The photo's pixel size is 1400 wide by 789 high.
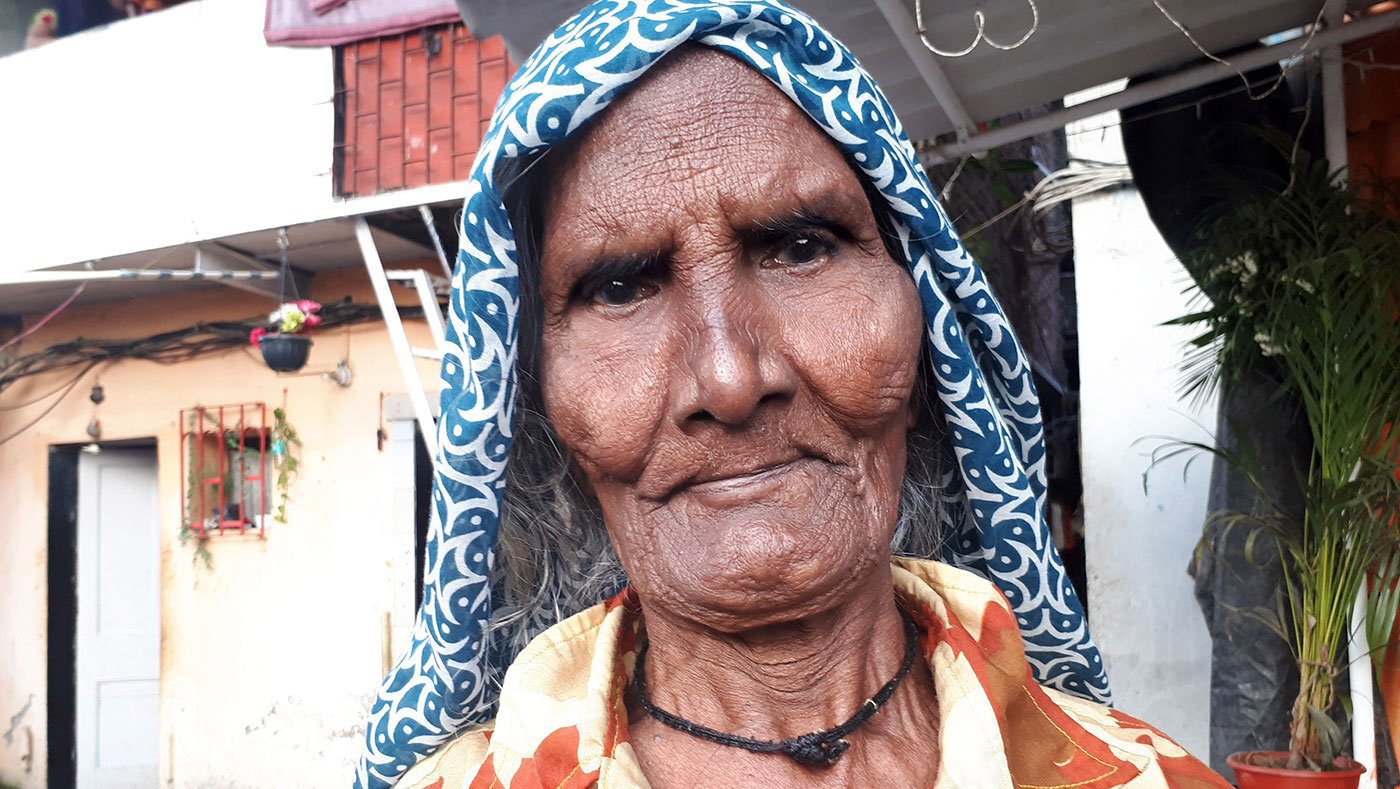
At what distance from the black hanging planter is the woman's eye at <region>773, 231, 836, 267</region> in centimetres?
612

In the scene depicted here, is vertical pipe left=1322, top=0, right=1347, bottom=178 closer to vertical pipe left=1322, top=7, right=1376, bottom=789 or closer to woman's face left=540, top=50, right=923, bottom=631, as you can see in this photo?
vertical pipe left=1322, top=7, right=1376, bottom=789

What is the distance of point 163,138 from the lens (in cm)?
701

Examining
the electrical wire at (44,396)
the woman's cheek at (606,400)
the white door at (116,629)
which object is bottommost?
the white door at (116,629)

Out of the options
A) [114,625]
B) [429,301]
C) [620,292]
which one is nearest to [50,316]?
[114,625]

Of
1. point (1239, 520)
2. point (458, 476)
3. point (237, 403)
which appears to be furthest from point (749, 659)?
point (237, 403)

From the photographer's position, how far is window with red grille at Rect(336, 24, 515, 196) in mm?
6137

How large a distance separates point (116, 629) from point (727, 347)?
908cm

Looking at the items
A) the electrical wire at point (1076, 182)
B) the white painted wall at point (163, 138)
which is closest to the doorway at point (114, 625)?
the white painted wall at point (163, 138)

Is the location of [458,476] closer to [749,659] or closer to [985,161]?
[749,659]

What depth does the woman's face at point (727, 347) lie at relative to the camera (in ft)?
3.84

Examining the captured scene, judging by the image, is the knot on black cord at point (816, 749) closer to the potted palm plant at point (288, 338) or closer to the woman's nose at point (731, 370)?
the woman's nose at point (731, 370)

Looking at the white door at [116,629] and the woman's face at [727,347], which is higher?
the woman's face at [727,347]

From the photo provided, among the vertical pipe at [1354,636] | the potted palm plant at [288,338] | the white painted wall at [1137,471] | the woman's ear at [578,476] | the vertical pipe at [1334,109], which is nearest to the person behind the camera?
the woman's ear at [578,476]

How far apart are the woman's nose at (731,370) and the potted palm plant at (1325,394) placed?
2601 mm
